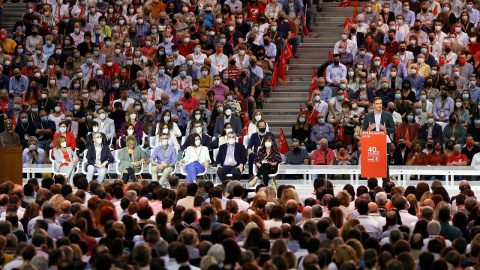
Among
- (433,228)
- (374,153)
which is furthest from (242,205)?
(433,228)

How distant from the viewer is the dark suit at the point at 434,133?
73.5ft

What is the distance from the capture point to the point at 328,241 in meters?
11.9

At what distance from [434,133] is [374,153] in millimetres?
4904

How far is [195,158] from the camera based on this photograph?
20.8 m

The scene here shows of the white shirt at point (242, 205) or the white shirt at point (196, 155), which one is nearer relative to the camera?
the white shirt at point (242, 205)

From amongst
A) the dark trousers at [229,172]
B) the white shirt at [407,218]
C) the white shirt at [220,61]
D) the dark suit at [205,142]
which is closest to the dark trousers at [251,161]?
the dark trousers at [229,172]

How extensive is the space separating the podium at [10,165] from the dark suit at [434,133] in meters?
8.65

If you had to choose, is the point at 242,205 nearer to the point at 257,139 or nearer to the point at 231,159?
the point at 231,159

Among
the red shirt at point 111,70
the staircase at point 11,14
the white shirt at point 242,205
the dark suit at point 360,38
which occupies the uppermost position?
the staircase at point 11,14

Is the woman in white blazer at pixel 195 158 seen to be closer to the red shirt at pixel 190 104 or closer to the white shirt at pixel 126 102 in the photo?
the red shirt at pixel 190 104

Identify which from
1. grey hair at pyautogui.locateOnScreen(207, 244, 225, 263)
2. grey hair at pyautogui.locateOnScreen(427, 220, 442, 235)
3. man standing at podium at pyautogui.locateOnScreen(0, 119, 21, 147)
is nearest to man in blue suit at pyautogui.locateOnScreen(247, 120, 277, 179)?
man standing at podium at pyautogui.locateOnScreen(0, 119, 21, 147)

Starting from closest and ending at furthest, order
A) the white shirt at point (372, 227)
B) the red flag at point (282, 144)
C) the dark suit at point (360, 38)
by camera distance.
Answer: the white shirt at point (372, 227) < the red flag at point (282, 144) < the dark suit at point (360, 38)

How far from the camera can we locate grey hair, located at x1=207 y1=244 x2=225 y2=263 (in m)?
11.1

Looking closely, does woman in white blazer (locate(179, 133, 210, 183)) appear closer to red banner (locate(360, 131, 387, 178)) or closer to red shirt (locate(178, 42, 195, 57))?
red banner (locate(360, 131, 387, 178))
